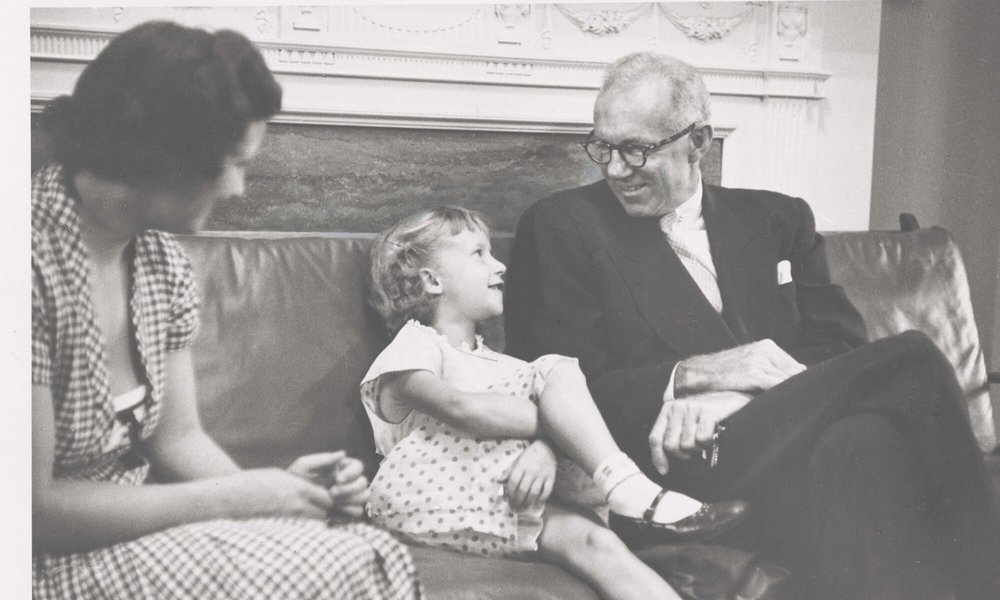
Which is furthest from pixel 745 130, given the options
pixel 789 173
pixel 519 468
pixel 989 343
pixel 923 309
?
pixel 519 468

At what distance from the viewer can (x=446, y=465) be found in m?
1.34

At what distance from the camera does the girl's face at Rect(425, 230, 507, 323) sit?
1.44m

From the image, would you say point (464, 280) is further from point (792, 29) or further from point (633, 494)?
point (792, 29)

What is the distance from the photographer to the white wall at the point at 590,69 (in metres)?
1.50

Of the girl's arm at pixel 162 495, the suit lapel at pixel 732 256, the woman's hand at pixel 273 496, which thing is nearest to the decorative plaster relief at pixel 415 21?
the suit lapel at pixel 732 256

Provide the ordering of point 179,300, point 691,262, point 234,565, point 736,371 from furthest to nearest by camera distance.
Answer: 1. point 691,262
2. point 736,371
3. point 179,300
4. point 234,565

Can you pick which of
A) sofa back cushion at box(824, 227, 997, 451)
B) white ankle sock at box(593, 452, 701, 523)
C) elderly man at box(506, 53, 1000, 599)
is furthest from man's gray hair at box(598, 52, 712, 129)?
white ankle sock at box(593, 452, 701, 523)

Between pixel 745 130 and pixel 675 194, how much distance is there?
9.1 inches

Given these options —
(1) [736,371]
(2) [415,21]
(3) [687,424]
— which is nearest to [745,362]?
(1) [736,371]

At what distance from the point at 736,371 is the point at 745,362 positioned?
0.02 metres

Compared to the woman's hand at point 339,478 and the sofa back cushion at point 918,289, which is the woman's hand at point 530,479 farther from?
the sofa back cushion at point 918,289

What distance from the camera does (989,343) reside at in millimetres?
1658

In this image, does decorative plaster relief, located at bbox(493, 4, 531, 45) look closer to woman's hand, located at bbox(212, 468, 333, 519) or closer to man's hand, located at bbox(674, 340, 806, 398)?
man's hand, located at bbox(674, 340, 806, 398)

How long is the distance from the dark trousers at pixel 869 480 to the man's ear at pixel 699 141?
16.7 inches
